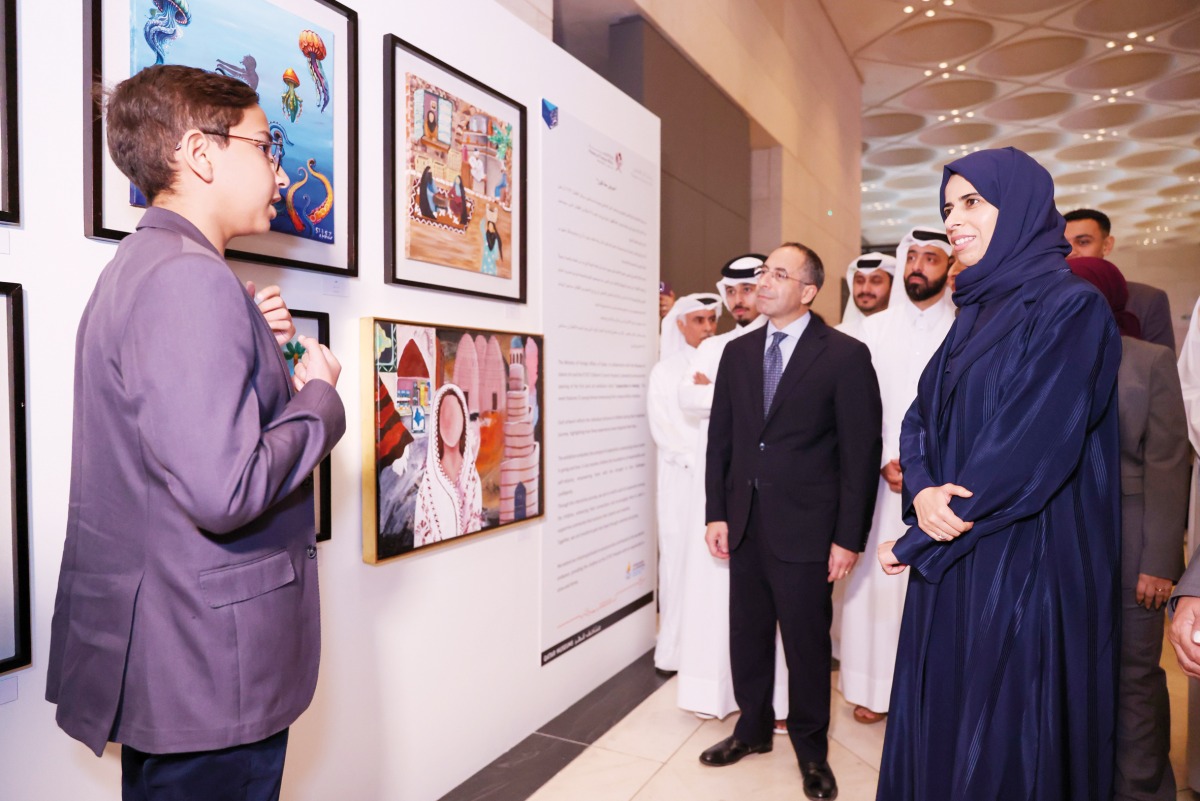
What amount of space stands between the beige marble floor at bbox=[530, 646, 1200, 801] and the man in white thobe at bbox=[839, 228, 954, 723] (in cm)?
18

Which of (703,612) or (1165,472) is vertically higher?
(1165,472)

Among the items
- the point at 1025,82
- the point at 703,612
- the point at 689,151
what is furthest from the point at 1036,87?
the point at 703,612

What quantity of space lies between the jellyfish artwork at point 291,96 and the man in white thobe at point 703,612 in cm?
180

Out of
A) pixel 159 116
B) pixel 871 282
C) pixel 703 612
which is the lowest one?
pixel 703 612

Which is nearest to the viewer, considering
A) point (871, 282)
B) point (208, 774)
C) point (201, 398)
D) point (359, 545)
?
point (201, 398)

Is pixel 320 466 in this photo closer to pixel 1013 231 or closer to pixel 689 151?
pixel 1013 231

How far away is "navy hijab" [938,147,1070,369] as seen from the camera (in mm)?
1729

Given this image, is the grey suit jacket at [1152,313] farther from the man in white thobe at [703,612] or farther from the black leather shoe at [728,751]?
the black leather shoe at [728,751]

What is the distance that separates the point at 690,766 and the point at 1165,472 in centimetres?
182

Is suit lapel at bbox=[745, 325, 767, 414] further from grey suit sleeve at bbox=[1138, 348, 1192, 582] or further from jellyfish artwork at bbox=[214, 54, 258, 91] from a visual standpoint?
jellyfish artwork at bbox=[214, 54, 258, 91]

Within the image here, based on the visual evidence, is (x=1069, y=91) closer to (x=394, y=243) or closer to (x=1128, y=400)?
(x=1128, y=400)

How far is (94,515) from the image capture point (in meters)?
1.21

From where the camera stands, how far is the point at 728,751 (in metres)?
2.82

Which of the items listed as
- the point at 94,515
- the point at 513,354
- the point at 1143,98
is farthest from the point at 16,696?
the point at 1143,98
